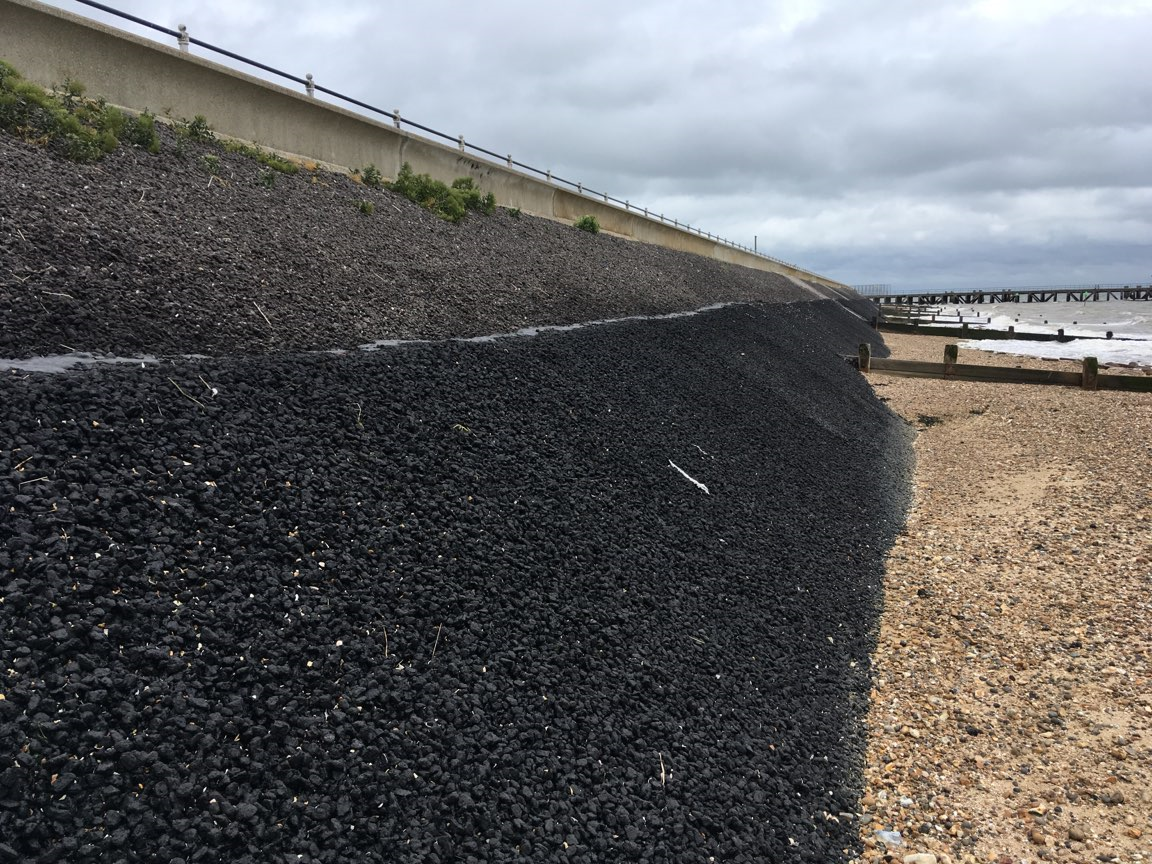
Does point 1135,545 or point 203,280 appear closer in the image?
point 203,280

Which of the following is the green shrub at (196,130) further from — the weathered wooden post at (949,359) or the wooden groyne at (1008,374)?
the weathered wooden post at (949,359)

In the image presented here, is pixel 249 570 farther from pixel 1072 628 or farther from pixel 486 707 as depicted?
pixel 1072 628

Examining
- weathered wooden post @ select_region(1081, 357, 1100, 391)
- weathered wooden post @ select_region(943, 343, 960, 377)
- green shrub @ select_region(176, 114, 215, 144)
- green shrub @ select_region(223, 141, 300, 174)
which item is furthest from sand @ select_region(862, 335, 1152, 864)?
green shrub @ select_region(176, 114, 215, 144)

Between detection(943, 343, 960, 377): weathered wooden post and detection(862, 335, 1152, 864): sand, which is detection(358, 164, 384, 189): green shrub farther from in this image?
detection(943, 343, 960, 377): weathered wooden post

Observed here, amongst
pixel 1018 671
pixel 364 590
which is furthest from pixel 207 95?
pixel 1018 671

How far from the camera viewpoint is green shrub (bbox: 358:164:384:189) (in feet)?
46.5

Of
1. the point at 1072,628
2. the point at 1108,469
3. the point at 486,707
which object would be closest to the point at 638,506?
the point at 486,707

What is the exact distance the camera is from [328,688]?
3.20 m

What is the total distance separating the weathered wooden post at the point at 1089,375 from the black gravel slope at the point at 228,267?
12217mm

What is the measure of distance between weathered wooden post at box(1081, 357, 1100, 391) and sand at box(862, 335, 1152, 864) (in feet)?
20.1

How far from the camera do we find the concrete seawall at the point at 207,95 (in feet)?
29.9

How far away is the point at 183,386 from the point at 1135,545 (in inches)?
408

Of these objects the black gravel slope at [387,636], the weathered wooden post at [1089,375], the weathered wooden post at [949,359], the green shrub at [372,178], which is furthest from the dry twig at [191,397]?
the weathered wooden post at [1089,375]

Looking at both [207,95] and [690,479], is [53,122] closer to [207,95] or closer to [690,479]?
[207,95]
